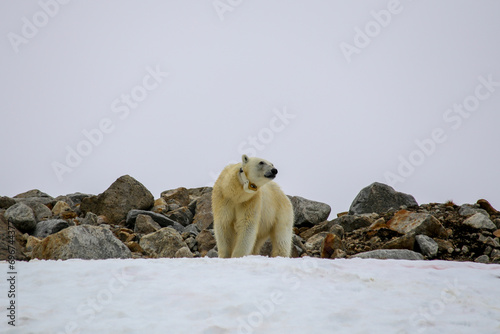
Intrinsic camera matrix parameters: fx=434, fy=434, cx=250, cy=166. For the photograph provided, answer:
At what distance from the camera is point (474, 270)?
3902 millimetres

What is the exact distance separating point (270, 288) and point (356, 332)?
80 centimetres

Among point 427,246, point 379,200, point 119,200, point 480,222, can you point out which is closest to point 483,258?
point 427,246

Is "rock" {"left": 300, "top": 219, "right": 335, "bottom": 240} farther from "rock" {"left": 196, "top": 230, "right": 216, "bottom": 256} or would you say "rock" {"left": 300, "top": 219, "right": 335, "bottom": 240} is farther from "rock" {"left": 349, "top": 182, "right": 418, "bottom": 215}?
"rock" {"left": 196, "top": 230, "right": 216, "bottom": 256}

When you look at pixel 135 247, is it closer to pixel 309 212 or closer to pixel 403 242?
pixel 309 212

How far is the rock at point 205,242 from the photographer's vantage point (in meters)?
10.7

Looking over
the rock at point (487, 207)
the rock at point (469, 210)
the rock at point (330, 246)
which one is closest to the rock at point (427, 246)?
the rock at point (330, 246)

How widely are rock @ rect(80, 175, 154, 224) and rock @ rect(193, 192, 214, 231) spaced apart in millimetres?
1596

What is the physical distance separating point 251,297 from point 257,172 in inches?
160

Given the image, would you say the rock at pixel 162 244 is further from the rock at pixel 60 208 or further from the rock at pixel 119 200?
the rock at pixel 60 208

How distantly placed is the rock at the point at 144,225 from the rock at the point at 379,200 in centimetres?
612

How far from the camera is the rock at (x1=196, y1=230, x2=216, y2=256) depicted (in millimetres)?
10672

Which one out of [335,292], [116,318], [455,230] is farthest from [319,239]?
[116,318]

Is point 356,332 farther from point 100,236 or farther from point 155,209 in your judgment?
point 155,209

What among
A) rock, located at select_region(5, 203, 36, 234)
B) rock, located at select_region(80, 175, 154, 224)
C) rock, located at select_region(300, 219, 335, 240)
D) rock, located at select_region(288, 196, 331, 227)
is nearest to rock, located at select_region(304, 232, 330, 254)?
rock, located at select_region(300, 219, 335, 240)
